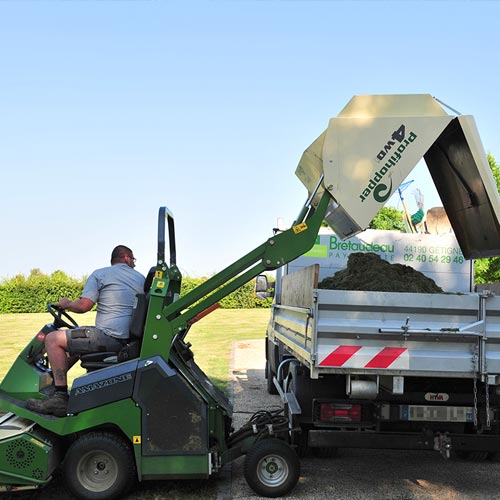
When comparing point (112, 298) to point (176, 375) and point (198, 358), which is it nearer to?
point (176, 375)

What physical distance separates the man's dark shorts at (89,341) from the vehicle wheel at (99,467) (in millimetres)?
676

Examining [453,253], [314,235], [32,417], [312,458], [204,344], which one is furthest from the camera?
[204,344]

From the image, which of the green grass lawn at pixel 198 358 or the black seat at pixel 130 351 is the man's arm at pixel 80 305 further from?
the green grass lawn at pixel 198 358

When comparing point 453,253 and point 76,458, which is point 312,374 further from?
point 453,253

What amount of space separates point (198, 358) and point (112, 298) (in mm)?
10623

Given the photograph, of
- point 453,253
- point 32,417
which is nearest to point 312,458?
point 32,417

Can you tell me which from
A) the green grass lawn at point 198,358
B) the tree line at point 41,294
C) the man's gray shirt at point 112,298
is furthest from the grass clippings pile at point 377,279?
the tree line at point 41,294

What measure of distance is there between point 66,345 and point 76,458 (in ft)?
2.90

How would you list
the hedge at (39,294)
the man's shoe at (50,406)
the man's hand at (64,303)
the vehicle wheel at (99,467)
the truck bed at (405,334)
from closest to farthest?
the truck bed at (405,334) < the vehicle wheel at (99,467) < the man's shoe at (50,406) < the man's hand at (64,303) < the hedge at (39,294)

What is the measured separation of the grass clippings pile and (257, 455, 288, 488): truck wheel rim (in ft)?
5.07

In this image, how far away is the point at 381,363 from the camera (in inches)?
171

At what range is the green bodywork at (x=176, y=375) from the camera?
15.0 feet

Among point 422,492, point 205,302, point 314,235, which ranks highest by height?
point 314,235

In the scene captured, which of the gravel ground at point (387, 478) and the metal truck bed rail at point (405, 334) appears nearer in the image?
the metal truck bed rail at point (405, 334)
